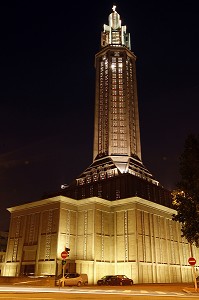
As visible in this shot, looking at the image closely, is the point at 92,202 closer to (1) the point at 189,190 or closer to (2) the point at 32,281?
(2) the point at 32,281

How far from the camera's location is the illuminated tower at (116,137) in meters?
59.5

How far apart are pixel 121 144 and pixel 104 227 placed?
71.9ft

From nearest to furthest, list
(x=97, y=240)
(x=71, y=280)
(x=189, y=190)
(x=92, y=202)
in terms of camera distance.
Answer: (x=189, y=190)
(x=71, y=280)
(x=97, y=240)
(x=92, y=202)

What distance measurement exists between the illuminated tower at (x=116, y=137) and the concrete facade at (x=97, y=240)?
5.60 meters

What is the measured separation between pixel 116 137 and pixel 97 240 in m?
26.1

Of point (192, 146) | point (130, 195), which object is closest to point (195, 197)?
point (192, 146)

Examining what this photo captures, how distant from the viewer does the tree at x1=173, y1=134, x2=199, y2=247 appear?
26734 mm

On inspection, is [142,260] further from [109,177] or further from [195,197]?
[195,197]

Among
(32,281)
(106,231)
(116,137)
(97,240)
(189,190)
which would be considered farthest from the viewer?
(116,137)

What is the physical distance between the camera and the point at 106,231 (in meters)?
52.0

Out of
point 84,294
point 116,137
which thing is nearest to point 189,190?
point 84,294

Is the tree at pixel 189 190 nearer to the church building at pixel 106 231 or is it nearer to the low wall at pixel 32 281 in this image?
the low wall at pixel 32 281

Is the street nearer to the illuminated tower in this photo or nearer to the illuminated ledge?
the illuminated ledge

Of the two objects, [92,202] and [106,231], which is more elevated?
[92,202]
